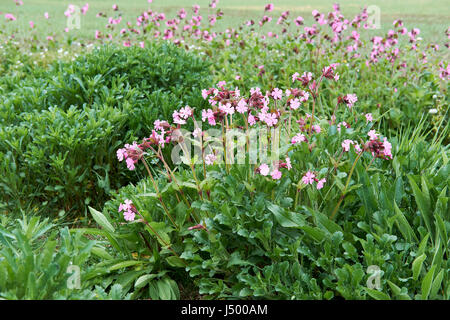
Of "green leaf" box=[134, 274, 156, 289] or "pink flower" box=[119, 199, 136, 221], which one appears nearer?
"pink flower" box=[119, 199, 136, 221]

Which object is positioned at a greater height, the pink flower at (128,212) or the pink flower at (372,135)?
the pink flower at (372,135)

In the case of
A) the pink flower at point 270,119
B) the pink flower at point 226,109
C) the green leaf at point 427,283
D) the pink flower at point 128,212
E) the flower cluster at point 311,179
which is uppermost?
the pink flower at point 226,109

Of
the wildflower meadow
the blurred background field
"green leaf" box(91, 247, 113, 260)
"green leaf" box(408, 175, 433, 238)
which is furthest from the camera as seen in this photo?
the blurred background field

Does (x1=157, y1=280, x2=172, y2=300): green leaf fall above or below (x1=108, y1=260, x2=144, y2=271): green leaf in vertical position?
below

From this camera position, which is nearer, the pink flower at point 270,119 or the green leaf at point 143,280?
the pink flower at point 270,119

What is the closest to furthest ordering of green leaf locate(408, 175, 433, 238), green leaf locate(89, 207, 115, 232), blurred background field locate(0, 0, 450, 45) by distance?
green leaf locate(408, 175, 433, 238)
green leaf locate(89, 207, 115, 232)
blurred background field locate(0, 0, 450, 45)

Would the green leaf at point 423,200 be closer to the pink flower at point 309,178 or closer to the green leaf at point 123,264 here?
the pink flower at point 309,178

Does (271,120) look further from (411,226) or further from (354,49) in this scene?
(354,49)

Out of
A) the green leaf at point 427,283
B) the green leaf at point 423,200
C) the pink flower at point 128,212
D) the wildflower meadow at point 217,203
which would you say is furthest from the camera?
the green leaf at point 423,200

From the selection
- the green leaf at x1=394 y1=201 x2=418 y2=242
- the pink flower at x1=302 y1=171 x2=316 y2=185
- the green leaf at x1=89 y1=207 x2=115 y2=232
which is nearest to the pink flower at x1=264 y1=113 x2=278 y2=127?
the pink flower at x1=302 y1=171 x2=316 y2=185

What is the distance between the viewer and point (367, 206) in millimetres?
2307

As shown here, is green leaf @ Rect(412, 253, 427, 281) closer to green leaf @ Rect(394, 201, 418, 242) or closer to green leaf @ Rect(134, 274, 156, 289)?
green leaf @ Rect(394, 201, 418, 242)

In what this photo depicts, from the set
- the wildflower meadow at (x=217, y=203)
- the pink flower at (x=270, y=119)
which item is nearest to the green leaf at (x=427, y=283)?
the wildflower meadow at (x=217, y=203)
